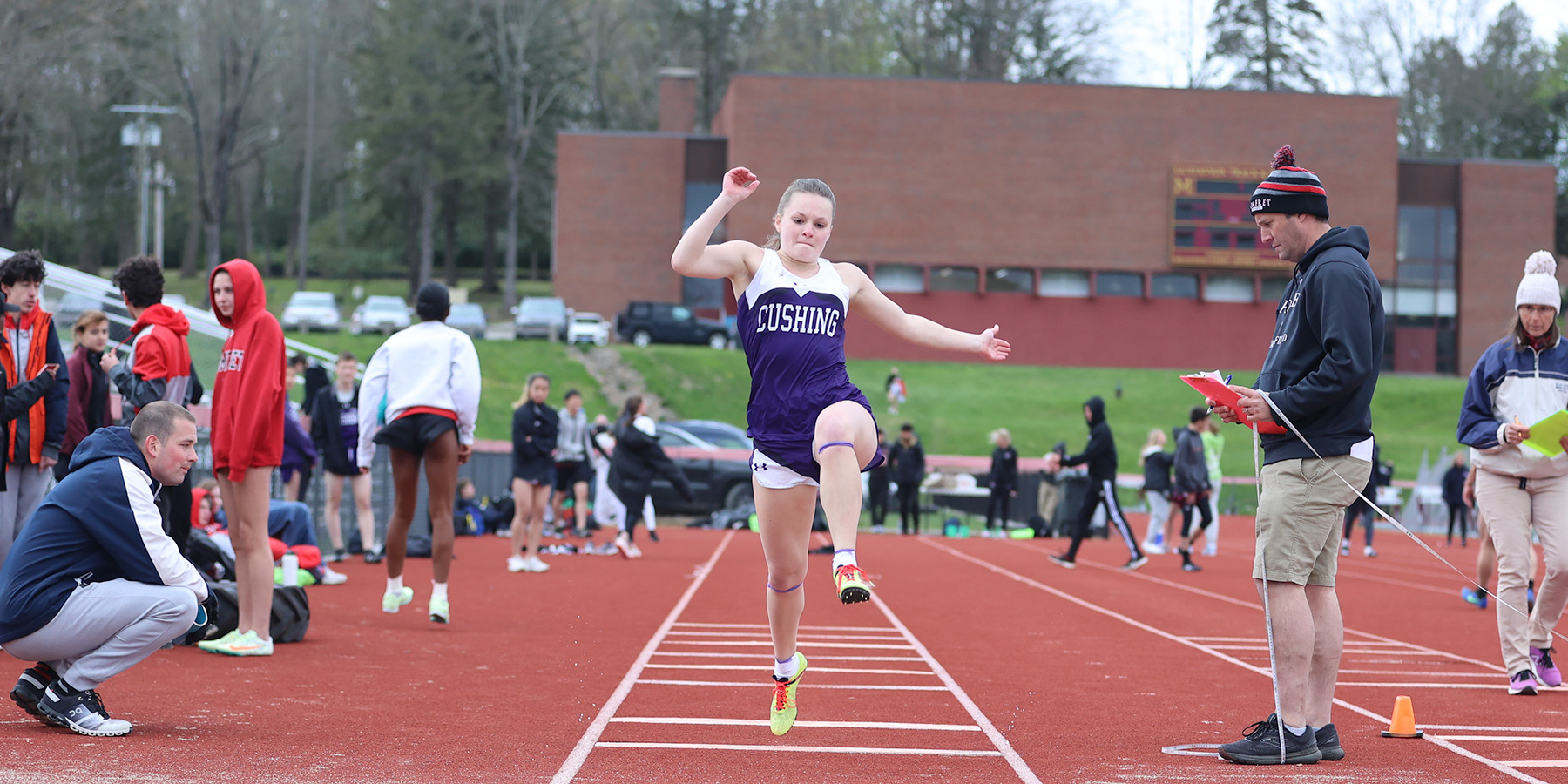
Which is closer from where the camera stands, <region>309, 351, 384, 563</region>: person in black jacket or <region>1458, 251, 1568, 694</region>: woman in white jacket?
<region>1458, 251, 1568, 694</region>: woman in white jacket

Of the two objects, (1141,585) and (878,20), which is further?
(878,20)

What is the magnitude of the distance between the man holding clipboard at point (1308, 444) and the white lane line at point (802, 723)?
3.74 feet

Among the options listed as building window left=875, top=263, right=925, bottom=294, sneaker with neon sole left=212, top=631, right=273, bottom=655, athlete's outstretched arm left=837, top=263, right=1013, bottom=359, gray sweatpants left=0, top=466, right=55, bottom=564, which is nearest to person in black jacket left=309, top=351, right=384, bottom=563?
gray sweatpants left=0, top=466, right=55, bottom=564

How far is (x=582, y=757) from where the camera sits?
475cm

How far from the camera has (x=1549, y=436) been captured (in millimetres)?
6559

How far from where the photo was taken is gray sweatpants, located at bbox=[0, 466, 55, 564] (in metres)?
7.11

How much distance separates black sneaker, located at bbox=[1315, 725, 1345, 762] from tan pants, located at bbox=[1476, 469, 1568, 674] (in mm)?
2225

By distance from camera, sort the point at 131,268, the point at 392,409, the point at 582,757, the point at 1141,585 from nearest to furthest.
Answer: the point at 582,757 → the point at 131,268 → the point at 392,409 → the point at 1141,585

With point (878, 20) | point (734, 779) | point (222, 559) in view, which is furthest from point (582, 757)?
point (878, 20)

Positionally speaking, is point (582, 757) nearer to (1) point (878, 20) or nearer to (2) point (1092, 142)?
(2) point (1092, 142)

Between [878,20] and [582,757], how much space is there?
65.0 m

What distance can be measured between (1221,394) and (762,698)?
99.3 inches

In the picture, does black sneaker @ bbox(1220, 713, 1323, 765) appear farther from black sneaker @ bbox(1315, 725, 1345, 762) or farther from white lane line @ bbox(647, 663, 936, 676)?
white lane line @ bbox(647, 663, 936, 676)

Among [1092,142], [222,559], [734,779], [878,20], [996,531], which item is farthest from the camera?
[878,20]
